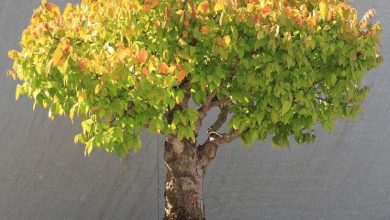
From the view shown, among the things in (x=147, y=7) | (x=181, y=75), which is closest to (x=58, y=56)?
(x=147, y=7)

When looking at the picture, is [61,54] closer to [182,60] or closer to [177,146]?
[182,60]

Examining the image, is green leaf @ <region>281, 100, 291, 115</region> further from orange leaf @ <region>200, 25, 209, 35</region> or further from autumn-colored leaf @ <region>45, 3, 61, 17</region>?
autumn-colored leaf @ <region>45, 3, 61, 17</region>

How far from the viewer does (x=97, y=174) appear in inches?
277

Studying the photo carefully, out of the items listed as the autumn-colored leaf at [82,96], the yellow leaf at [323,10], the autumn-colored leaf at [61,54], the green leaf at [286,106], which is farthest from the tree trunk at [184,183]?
the yellow leaf at [323,10]

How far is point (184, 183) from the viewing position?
5.21m

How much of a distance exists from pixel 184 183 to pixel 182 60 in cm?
127

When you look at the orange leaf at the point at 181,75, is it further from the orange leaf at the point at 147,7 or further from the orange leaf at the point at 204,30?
the orange leaf at the point at 147,7

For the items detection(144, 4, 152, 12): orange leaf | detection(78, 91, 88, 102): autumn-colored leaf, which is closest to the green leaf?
detection(144, 4, 152, 12): orange leaf

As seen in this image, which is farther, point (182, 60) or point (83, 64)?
point (182, 60)

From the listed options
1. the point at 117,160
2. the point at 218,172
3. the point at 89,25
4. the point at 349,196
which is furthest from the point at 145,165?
the point at 89,25

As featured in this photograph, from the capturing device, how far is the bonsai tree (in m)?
4.12

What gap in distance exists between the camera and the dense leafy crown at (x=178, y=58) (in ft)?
13.5

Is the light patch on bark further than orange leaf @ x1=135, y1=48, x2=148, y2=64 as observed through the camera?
Yes

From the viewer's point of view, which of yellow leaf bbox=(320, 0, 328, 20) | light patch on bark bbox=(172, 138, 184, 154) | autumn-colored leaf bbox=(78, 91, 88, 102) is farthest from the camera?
light patch on bark bbox=(172, 138, 184, 154)
